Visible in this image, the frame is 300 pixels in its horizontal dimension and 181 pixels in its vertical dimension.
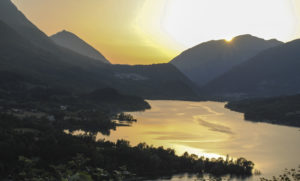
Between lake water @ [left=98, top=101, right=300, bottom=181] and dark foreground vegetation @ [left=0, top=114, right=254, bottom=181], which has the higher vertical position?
lake water @ [left=98, top=101, right=300, bottom=181]

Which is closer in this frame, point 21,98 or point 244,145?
point 244,145

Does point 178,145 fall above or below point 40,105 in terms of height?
below

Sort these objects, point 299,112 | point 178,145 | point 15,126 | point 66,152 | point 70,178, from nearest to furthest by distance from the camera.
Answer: point 70,178, point 66,152, point 15,126, point 178,145, point 299,112

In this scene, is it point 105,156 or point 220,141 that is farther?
point 220,141

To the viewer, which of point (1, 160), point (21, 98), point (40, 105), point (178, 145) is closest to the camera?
point (1, 160)

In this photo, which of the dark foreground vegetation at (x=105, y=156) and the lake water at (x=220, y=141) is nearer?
the dark foreground vegetation at (x=105, y=156)

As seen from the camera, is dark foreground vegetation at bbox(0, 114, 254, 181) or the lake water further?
the lake water

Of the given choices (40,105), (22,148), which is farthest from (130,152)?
(40,105)

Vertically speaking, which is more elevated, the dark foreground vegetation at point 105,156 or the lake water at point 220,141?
the lake water at point 220,141

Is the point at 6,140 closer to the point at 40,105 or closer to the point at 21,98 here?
the point at 40,105

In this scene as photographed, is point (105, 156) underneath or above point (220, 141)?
underneath

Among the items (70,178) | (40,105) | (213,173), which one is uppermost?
(40,105)
